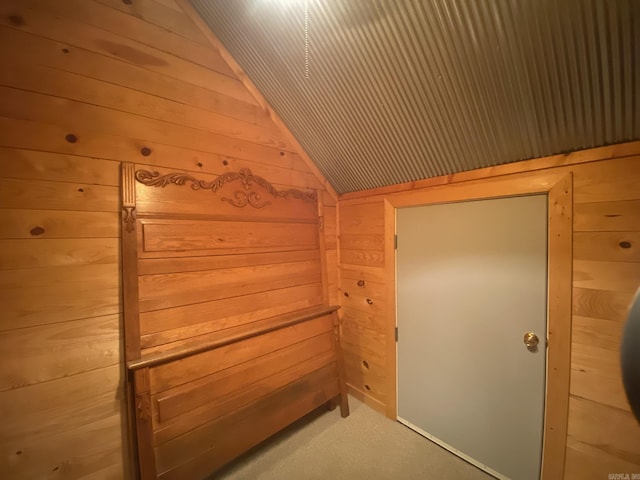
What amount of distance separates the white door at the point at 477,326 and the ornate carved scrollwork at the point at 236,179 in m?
0.91

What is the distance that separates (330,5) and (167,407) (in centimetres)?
210

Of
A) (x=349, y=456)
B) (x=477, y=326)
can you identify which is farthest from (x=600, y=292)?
(x=349, y=456)

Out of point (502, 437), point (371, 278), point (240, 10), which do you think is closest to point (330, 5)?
point (240, 10)

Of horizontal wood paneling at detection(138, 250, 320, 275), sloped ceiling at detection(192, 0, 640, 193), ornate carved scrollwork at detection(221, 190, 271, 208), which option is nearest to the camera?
sloped ceiling at detection(192, 0, 640, 193)

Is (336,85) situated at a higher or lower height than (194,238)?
higher

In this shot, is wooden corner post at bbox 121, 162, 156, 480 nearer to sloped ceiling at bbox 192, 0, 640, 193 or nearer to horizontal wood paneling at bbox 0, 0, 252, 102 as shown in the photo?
horizontal wood paneling at bbox 0, 0, 252, 102

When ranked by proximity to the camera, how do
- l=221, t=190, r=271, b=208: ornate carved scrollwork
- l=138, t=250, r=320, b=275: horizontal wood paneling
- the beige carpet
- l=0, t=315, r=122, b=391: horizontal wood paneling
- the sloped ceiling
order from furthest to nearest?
l=221, t=190, r=271, b=208: ornate carved scrollwork → the beige carpet → l=138, t=250, r=320, b=275: horizontal wood paneling → l=0, t=315, r=122, b=391: horizontal wood paneling → the sloped ceiling

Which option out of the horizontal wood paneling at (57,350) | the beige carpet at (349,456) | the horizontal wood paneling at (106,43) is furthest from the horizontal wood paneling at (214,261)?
the beige carpet at (349,456)

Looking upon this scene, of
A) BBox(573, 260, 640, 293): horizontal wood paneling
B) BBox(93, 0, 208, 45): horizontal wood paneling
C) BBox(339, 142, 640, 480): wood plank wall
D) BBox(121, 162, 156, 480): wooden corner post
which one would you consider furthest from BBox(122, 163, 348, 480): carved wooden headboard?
BBox(573, 260, 640, 293): horizontal wood paneling

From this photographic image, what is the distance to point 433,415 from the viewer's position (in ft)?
5.71

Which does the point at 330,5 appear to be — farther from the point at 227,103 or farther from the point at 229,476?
the point at 229,476

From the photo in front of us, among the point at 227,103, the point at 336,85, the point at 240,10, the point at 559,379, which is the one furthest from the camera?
the point at 227,103

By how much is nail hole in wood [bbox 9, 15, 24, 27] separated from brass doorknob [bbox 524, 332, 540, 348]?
9.25ft

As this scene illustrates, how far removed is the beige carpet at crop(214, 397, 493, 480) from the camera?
1.48 metres
